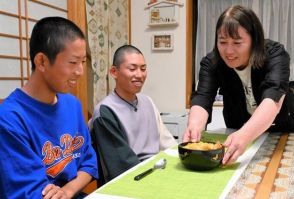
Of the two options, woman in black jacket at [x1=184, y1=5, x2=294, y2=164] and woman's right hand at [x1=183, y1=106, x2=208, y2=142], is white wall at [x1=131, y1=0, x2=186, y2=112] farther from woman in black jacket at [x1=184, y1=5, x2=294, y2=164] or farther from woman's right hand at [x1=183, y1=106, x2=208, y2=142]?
woman's right hand at [x1=183, y1=106, x2=208, y2=142]

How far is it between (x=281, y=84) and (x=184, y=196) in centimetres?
73

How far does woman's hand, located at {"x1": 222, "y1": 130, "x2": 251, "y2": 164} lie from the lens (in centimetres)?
99

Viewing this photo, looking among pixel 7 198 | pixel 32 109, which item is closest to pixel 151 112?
pixel 32 109

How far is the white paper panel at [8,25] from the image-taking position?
1.89 meters

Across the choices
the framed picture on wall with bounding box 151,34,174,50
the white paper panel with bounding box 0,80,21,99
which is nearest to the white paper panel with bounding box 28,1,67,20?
the white paper panel with bounding box 0,80,21,99

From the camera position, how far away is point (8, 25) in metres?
1.93

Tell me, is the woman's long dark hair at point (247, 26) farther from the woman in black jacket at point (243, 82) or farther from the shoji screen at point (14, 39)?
the shoji screen at point (14, 39)

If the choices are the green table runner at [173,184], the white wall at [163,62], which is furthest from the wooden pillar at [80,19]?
the green table runner at [173,184]

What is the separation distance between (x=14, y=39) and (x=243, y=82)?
4.56ft

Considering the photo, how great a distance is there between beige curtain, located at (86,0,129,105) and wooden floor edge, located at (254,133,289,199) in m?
1.82

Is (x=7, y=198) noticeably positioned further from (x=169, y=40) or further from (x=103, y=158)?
(x=169, y=40)

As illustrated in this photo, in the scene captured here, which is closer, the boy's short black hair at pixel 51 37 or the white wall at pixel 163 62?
the boy's short black hair at pixel 51 37

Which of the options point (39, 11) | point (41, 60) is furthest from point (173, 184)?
point (39, 11)

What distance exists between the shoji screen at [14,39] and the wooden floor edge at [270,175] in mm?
1549
